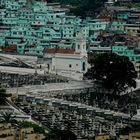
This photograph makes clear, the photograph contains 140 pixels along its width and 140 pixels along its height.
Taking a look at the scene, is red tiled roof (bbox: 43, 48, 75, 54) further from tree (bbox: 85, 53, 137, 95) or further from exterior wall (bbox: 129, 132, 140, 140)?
exterior wall (bbox: 129, 132, 140, 140)

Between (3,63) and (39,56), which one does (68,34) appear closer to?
(39,56)

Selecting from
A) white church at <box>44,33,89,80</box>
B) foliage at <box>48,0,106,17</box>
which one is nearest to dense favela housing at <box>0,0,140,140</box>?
white church at <box>44,33,89,80</box>

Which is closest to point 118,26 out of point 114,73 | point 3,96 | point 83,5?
point 83,5

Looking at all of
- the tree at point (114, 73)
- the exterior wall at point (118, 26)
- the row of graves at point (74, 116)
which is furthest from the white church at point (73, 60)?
the exterior wall at point (118, 26)

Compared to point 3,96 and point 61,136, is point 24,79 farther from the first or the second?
point 61,136

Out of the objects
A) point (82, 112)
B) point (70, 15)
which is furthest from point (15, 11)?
point (82, 112)

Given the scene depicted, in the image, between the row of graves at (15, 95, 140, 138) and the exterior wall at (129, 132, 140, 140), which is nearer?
the exterior wall at (129, 132, 140, 140)
